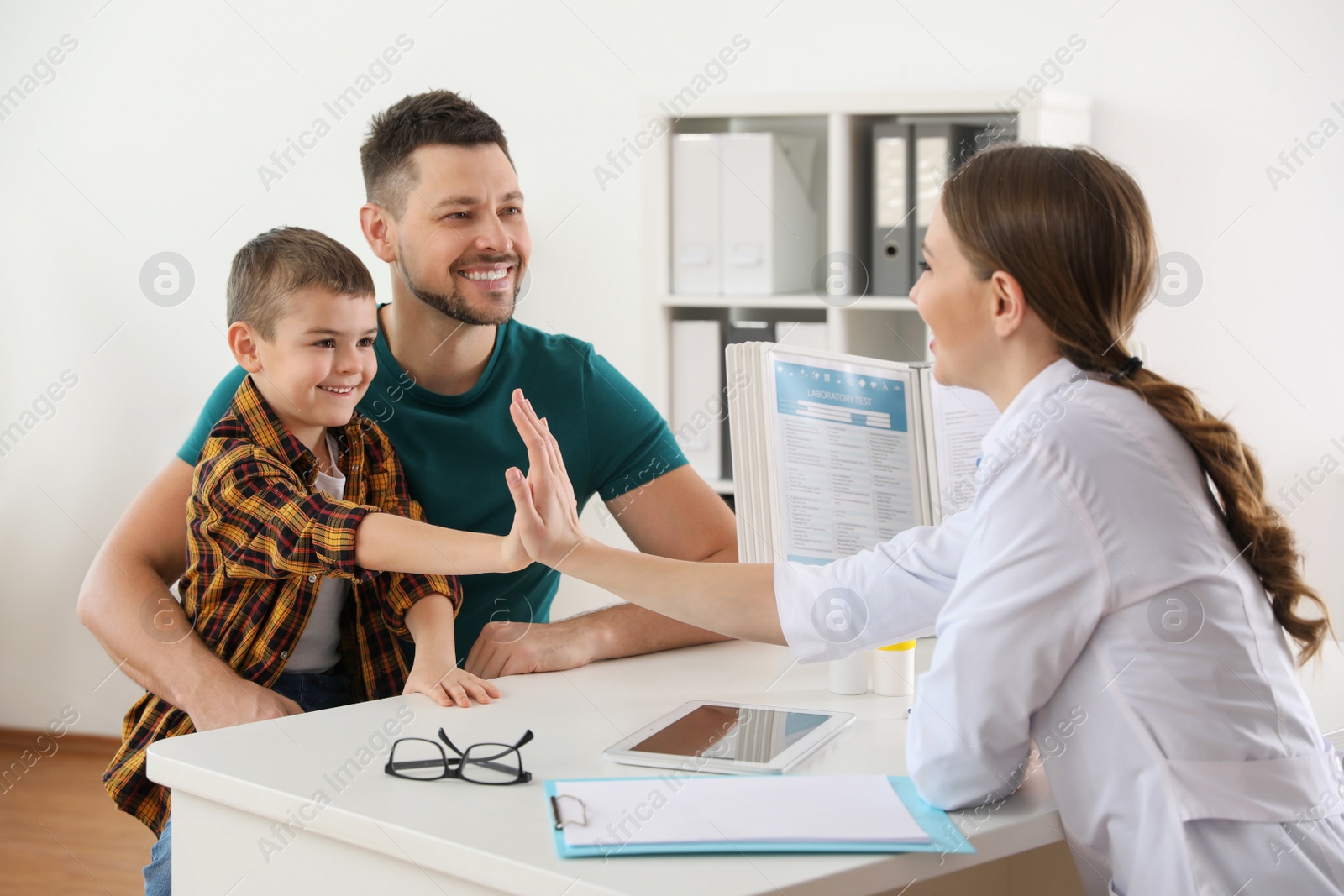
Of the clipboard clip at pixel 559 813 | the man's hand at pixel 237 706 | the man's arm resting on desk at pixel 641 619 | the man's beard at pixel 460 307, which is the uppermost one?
the man's beard at pixel 460 307

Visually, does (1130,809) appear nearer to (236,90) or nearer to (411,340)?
(411,340)

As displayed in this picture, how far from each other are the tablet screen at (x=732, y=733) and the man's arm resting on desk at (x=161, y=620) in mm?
615

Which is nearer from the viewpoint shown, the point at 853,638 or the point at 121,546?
the point at 853,638

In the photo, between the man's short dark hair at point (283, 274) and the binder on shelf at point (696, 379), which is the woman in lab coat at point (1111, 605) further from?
the binder on shelf at point (696, 379)

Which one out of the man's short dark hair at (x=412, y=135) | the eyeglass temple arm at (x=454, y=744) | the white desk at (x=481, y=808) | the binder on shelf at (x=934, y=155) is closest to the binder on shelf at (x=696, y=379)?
the binder on shelf at (x=934, y=155)

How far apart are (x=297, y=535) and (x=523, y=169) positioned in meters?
2.12

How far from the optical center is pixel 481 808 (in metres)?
1.10

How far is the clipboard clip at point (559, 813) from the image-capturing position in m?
1.04

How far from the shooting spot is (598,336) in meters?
3.48

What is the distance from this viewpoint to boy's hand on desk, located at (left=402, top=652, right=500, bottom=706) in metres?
1.47

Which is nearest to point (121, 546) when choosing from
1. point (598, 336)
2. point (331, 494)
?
point (331, 494)

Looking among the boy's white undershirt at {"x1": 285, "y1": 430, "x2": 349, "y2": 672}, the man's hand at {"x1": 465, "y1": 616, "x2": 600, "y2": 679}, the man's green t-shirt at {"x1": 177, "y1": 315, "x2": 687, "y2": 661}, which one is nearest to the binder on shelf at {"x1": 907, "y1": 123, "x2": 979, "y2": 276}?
the man's green t-shirt at {"x1": 177, "y1": 315, "x2": 687, "y2": 661}

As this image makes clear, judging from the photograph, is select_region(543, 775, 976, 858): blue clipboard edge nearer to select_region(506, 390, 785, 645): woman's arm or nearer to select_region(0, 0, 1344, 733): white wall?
select_region(506, 390, 785, 645): woman's arm

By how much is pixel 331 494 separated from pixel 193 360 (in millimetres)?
2167
